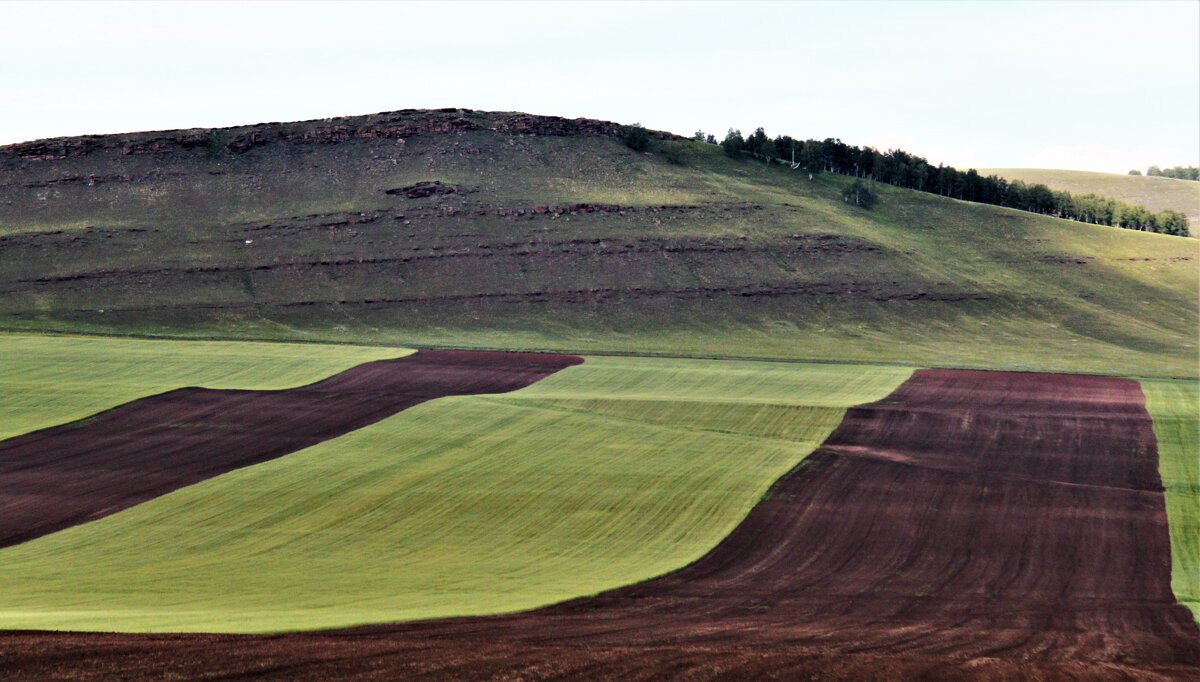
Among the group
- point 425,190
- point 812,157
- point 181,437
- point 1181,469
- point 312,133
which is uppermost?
point 812,157

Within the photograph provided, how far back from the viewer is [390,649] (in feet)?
81.5

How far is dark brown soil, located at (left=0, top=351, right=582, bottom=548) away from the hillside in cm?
2274

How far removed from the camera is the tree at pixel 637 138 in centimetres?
15012

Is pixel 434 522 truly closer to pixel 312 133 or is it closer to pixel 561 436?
pixel 561 436

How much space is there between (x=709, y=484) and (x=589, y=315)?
194ft

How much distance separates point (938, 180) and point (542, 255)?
74.4m

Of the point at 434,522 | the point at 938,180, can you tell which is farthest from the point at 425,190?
the point at 434,522

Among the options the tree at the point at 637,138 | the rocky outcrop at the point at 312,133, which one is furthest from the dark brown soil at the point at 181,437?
the tree at the point at 637,138

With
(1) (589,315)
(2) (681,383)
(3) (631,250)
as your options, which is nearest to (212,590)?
(2) (681,383)

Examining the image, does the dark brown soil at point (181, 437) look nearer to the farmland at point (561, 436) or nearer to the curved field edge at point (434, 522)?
the farmland at point (561, 436)

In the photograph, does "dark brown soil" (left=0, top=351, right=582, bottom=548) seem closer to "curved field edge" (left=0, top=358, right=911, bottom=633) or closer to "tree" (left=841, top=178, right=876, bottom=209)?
"curved field edge" (left=0, top=358, right=911, bottom=633)

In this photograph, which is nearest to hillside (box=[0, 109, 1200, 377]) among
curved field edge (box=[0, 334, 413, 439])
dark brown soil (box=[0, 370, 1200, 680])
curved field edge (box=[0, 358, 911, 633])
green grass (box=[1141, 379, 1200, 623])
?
curved field edge (box=[0, 334, 413, 439])

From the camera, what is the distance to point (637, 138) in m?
151

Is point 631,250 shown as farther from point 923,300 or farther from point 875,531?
point 875,531
